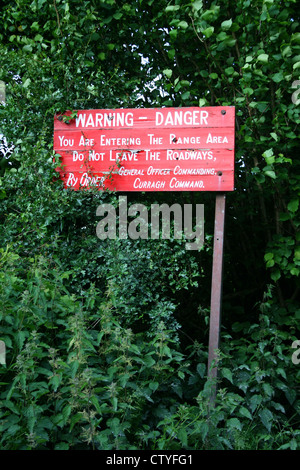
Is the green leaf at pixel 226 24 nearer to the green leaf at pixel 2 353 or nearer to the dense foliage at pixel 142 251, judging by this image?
the dense foliage at pixel 142 251

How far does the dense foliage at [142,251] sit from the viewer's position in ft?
10.3

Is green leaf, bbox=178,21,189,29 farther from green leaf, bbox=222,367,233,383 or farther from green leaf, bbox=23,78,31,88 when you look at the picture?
Answer: green leaf, bbox=222,367,233,383

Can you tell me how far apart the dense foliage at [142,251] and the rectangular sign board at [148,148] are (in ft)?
0.51

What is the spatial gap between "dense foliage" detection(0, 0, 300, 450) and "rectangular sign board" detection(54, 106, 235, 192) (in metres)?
0.16

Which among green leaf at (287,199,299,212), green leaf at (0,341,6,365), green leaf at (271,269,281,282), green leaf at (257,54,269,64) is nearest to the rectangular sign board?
green leaf at (257,54,269,64)

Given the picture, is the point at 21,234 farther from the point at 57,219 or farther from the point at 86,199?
the point at 86,199

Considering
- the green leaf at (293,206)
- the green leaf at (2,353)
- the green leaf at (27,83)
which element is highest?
the green leaf at (27,83)

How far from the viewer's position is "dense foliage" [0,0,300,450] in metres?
3.14

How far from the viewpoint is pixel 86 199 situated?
4270 mm

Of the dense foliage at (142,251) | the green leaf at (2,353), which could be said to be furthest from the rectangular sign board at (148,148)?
the green leaf at (2,353)

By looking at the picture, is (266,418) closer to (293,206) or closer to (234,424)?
(234,424)

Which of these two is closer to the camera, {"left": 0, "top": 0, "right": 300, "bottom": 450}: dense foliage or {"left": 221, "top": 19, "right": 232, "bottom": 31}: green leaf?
{"left": 0, "top": 0, "right": 300, "bottom": 450}: dense foliage
